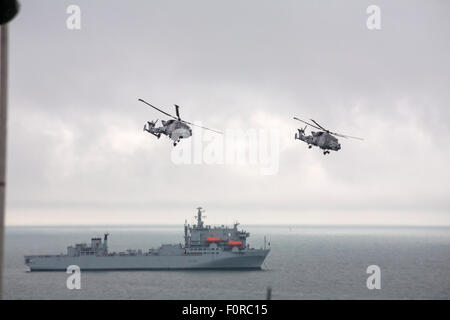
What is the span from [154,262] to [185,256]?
4157 millimetres

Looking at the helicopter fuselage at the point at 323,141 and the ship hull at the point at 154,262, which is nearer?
the helicopter fuselage at the point at 323,141

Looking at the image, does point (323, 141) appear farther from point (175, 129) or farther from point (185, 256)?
point (185, 256)

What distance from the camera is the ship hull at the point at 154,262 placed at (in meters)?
66.2

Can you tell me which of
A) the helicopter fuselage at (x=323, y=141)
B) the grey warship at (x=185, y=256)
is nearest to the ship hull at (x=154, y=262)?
the grey warship at (x=185, y=256)

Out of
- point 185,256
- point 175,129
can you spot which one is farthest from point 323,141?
point 185,256

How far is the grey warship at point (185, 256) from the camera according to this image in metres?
66.2

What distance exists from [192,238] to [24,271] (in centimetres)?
2669

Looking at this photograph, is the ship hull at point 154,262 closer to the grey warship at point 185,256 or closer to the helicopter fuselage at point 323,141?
the grey warship at point 185,256

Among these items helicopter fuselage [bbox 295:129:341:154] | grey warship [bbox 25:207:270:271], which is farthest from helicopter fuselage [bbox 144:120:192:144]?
grey warship [bbox 25:207:270:271]

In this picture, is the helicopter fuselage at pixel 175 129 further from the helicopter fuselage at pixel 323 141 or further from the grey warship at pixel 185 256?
the grey warship at pixel 185 256

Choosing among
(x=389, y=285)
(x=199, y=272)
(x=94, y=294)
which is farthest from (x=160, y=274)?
(x=389, y=285)

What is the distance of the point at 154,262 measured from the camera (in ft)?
217

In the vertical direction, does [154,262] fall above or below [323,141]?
below

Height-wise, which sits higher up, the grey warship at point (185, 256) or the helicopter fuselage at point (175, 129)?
the helicopter fuselage at point (175, 129)
